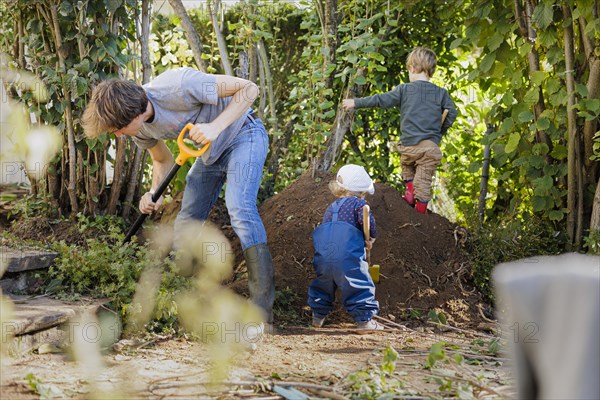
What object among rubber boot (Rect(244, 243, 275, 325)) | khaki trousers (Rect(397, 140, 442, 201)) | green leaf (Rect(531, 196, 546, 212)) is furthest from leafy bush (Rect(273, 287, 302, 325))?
green leaf (Rect(531, 196, 546, 212))

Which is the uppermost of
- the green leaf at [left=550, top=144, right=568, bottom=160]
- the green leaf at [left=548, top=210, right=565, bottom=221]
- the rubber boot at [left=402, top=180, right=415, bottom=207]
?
the green leaf at [left=550, top=144, right=568, bottom=160]

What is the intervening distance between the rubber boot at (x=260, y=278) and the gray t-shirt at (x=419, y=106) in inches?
77.2

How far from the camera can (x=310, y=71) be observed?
5.82 meters

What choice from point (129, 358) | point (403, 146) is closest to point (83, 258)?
point (129, 358)

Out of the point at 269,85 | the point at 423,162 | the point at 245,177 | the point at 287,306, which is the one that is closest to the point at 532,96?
the point at 423,162

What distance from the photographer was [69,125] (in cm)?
504

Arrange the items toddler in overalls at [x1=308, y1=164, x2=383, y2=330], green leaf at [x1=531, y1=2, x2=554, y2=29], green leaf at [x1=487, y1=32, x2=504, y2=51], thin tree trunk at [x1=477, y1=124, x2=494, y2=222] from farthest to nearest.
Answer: thin tree trunk at [x1=477, y1=124, x2=494, y2=222] < green leaf at [x1=487, y1=32, x2=504, y2=51] < green leaf at [x1=531, y1=2, x2=554, y2=29] < toddler in overalls at [x1=308, y1=164, x2=383, y2=330]

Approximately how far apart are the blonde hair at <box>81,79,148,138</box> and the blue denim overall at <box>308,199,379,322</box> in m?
1.30

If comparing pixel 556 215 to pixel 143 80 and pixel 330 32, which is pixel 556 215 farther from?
pixel 143 80

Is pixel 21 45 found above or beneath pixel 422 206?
above

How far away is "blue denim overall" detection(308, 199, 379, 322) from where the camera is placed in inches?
165

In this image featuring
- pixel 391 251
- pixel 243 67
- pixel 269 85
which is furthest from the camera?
pixel 269 85

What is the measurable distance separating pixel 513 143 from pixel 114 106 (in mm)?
3059

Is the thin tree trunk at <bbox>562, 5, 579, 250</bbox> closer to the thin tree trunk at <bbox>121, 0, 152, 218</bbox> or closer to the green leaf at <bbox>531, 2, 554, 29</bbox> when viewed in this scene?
the green leaf at <bbox>531, 2, 554, 29</bbox>
